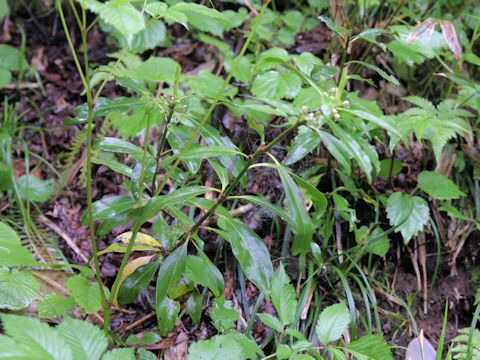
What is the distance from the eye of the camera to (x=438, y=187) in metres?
2.03

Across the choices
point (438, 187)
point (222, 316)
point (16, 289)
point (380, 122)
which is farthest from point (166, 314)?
point (438, 187)

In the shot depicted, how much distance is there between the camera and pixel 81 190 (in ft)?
7.77

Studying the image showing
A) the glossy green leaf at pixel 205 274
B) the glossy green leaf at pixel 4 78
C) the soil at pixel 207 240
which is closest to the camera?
the glossy green leaf at pixel 205 274

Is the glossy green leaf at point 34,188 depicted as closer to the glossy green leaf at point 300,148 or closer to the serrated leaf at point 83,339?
the serrated leaf at point 83,339

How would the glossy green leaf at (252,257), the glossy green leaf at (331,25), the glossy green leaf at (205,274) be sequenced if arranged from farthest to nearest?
the glossy green leaf at (331,25) < the glossy green leaf at (205,274) < the glossy green leaf at (252,257)

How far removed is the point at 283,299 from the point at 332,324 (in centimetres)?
17

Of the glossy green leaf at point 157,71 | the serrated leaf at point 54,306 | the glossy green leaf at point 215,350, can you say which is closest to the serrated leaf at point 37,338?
the glossy green leaf at point 215,350

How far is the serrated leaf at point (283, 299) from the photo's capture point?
147 centimetres

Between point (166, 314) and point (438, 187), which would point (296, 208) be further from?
point (438, 187)


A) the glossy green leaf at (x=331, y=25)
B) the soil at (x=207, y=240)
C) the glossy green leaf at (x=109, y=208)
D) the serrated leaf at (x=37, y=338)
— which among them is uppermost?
the glossy green leaf at (x=331, y=25)

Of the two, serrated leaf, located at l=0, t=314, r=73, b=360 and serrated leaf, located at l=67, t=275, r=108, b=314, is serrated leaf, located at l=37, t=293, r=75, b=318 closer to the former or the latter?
serrated leaf, located at l=67, t=275, r=108, b=314

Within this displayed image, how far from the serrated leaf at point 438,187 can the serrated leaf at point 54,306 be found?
1.48 metres

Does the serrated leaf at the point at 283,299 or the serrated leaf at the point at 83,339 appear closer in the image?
the serrated leaf at the point at 83,339

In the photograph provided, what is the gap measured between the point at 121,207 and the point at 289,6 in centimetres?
215
